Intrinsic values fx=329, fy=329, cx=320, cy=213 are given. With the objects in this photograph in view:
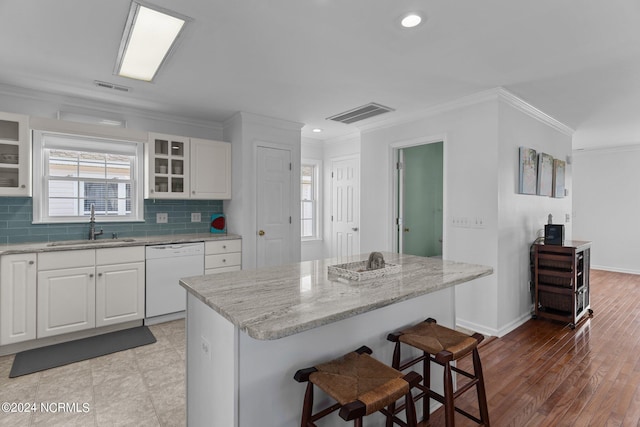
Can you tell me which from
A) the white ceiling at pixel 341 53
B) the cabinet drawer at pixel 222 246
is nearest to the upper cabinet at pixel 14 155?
the white ceiling at pixel 341 53

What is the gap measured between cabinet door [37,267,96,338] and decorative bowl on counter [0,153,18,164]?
1071 millimetres

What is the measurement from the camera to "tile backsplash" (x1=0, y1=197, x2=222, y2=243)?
10.7 ft

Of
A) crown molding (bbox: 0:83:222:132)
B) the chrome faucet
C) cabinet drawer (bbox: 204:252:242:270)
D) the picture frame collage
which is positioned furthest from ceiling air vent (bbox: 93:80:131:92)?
the picture frame collage

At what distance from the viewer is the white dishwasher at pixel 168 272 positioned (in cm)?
351

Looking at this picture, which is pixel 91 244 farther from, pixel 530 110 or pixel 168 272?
pixel 530 110

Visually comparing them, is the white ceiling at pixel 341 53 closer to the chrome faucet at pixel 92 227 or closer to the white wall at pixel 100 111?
the white wall at pixel 100 111

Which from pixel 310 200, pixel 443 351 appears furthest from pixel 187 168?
pixel 443 351

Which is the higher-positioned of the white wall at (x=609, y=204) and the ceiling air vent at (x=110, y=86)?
the ceiling air vent at (x=110, y=86)

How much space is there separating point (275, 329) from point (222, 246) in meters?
3.06

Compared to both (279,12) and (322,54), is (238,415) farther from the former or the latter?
(322,54)

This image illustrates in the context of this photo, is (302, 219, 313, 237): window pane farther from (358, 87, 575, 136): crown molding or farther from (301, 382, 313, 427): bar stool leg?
(301, 382, 313, 427): bar stool leg

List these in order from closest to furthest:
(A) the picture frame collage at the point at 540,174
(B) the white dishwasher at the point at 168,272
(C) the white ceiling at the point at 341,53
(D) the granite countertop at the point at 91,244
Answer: (C) the white ceiling at the point at 341,53, (D) the granite countertop at the point at 91,244, (B) the white dishwasher at the point at 168,272, (A) the picture frame collage at the point at 540,174

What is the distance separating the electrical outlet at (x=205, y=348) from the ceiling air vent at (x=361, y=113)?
9.93 ft

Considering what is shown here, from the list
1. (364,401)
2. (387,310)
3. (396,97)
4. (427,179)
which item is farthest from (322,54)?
(427,179)
